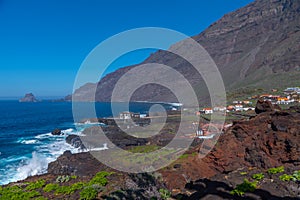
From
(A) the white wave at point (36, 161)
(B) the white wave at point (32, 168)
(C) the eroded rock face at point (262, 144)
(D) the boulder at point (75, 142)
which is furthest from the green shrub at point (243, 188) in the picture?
(D) the boulder at point (75, 142)

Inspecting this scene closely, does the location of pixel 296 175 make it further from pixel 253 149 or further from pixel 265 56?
pixel 265 56

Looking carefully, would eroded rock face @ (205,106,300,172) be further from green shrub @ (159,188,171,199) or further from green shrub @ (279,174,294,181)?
green shrub @ (159,188,171,199)

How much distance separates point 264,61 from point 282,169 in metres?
137

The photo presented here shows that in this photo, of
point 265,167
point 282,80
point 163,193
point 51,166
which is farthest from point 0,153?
point 282,80

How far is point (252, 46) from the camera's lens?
17675cm

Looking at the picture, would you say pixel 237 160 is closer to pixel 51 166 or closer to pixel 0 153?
pixel 51 166

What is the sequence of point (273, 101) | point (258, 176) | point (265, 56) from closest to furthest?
1. point (258, 176)
2. point (273, 101)
3. point (265, 56)

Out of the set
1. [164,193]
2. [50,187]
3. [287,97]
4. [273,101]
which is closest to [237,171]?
[164,193]

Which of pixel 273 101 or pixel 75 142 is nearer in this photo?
pixel 75 142

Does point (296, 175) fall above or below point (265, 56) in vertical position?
below

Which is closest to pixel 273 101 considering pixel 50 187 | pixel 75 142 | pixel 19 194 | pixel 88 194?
pixel 75 142

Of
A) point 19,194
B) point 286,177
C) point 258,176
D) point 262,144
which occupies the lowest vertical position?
point 19,194

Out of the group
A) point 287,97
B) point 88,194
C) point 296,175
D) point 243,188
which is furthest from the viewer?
point 287,97

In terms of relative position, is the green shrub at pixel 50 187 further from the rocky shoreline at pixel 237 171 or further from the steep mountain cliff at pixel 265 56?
the steep mountain cliff at pixel 265 56
